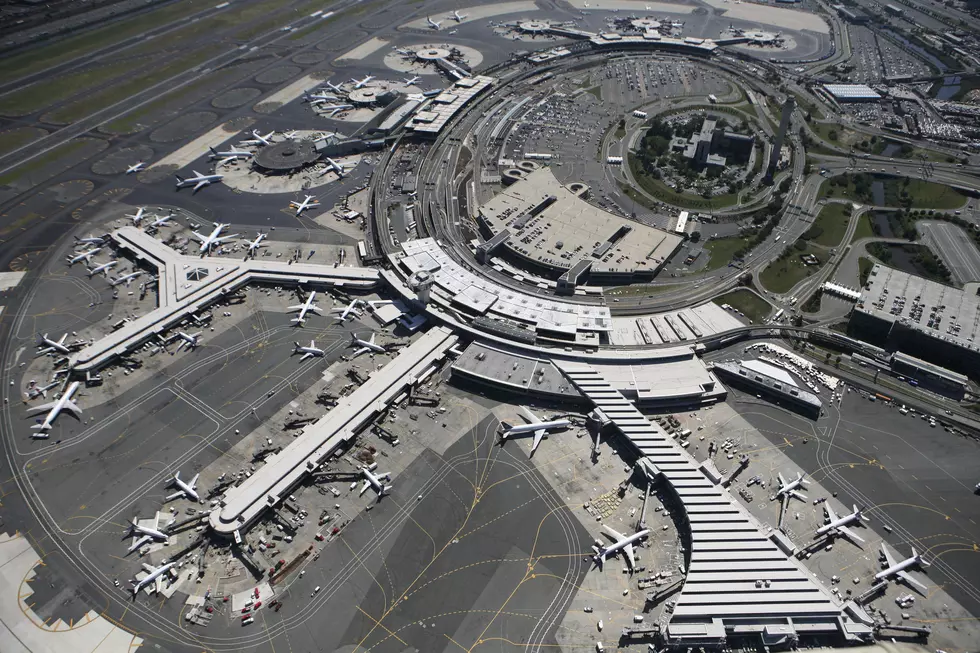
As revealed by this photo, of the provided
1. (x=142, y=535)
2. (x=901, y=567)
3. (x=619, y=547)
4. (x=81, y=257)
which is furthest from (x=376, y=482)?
(x=81, y=257)

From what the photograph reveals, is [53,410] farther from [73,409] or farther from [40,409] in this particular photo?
[73,409]

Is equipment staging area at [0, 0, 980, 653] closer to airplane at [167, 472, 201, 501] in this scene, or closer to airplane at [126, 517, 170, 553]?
airplane at [126, 517, 170, 553]

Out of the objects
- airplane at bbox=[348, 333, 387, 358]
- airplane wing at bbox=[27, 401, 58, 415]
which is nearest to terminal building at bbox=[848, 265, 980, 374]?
airplane at bbox=[348, 333, 387, 358]

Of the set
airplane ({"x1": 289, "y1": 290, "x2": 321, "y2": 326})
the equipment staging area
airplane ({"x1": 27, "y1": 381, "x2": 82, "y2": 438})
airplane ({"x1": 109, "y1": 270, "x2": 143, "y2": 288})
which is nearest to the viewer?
the equipment staging area

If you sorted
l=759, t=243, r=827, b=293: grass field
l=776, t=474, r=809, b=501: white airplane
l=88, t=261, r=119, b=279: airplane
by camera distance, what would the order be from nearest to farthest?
l=776, t=474, r=809, b=501: white airplane < l=759, t=243, r=827, b=293: grass field < l=88, t=261, r=119, b=279: airplane

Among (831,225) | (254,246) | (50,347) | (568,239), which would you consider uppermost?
(831,225)

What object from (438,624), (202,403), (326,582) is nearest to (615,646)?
(438,624)

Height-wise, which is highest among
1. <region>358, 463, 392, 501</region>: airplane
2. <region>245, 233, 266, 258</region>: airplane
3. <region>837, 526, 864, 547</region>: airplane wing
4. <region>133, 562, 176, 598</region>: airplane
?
<region>245, 233, 266, 258</region>: airplane
